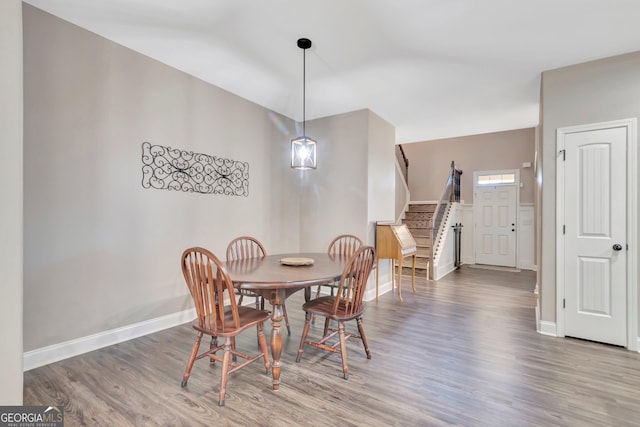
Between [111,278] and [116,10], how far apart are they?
7.17 feet

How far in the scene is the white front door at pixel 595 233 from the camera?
2.72 m

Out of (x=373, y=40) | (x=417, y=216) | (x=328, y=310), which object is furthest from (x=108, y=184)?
(x=417, y=216)

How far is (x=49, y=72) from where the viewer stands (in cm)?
233

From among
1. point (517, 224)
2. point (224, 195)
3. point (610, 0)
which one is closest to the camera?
point (610, 0)

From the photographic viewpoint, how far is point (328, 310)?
7.64ft

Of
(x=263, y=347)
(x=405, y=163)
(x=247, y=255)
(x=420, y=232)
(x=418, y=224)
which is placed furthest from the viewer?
(x=405, y=163)

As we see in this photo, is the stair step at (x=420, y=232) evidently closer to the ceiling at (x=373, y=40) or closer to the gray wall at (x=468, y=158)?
the gray wall at (x=468, y=158)

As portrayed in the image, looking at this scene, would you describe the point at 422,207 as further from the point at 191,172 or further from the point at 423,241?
the point at 191,172

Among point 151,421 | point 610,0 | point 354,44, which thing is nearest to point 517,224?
point 610,0

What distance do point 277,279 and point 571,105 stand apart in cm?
325

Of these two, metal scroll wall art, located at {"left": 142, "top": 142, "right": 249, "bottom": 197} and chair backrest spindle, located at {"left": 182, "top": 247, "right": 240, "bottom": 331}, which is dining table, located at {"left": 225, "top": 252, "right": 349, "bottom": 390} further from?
metal scroll wall art, located at {"left": 142, "top": 142, "right": 249, "bottom": 197}

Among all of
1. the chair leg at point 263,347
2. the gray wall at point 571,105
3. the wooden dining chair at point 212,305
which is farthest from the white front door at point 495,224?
the wooden dining chair at point 212,305
